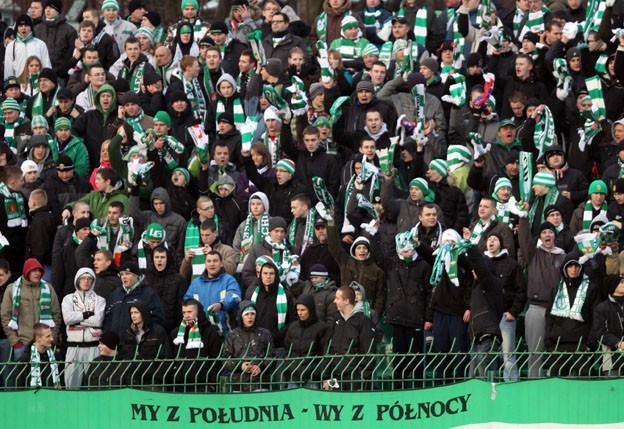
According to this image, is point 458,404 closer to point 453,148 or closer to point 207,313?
point 207,313

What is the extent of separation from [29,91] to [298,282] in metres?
7.58

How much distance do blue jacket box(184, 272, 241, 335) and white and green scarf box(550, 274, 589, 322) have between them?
11.7ft

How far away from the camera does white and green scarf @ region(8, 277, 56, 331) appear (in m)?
20.4

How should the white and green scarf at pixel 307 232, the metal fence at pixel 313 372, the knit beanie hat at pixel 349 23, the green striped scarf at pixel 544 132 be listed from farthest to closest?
1. the knit beanie hat at pixel 349 23
2. the green striped scarf at pixel 544 132
3. the white and green scarf at pixel 307 232
4. the metal fence at pixel 313 372

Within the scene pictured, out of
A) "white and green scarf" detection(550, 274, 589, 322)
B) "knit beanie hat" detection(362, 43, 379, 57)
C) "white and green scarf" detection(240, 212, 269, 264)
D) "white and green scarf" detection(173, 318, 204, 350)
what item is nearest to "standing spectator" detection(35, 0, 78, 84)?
"knit beanie hat" detection(362, 43, 379, 57)

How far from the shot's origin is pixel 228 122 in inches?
923

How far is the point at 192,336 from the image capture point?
62.3 ft

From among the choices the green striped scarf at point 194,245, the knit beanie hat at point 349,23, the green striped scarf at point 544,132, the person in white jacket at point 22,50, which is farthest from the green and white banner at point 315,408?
the person in white jacket at point 22,50

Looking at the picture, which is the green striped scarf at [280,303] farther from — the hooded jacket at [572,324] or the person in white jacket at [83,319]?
the hooded jacket at [572,324]

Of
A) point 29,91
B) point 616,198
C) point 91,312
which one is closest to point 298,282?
point 91,312

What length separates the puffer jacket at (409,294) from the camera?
65.6 feet

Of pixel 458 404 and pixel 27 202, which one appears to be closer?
pixel 458 404

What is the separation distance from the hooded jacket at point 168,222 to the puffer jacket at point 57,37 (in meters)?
6.15

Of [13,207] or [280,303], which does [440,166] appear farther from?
[13,207]
